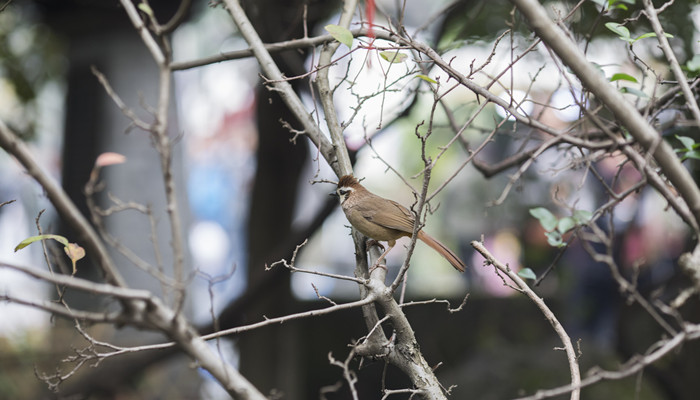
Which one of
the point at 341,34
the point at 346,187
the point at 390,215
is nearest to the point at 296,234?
the point at 390,215

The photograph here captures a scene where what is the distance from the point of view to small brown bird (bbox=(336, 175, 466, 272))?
3.15 metres

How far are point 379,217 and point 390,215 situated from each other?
0.14 metres

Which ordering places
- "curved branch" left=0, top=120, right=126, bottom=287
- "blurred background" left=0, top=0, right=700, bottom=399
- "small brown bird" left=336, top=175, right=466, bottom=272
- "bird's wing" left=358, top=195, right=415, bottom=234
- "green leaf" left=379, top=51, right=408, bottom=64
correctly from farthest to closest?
1. "blurred background" left=0, top=0, right=700, bottom=399
2. "bird's wing" left=358, top=195, right=415, bottom=234
3. "small brown bird" left=336, top=175, right=466, bottom=272
4. "green leaf" left=379, top=51, right=408, bottom=64
5. "curved branch" left=0, top=120, right=126, bottom=287

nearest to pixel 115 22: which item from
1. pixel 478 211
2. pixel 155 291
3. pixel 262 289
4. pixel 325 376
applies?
pixel 155 291

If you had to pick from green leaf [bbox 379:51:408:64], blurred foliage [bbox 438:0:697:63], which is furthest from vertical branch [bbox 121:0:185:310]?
blurred foliage [bbox 438:0:697:63]

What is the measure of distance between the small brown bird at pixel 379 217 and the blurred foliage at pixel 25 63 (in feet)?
14.4

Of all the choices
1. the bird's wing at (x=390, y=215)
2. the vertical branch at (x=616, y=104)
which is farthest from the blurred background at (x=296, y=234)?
the vertical branch at (x=616, y=104)

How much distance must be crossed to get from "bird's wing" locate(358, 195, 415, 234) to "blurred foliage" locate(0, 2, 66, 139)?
440cm

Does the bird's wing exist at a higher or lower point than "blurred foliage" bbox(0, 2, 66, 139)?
lower

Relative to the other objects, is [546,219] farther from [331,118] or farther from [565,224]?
[331,118]

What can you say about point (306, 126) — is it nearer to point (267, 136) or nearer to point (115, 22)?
point (267, 136)

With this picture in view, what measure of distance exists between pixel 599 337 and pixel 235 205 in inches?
277

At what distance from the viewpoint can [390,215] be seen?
352 cm

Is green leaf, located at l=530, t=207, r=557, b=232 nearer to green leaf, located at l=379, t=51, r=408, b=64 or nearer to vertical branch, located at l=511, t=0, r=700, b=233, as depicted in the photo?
green leaf, located at l=379, t=51, r=408, b=64
